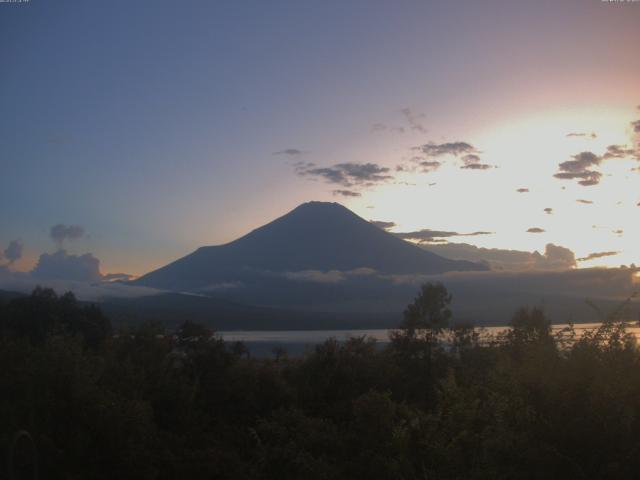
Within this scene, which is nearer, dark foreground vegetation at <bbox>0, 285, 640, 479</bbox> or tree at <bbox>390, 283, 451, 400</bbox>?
dark foreground vegetation at <bbox>0, 285, 640, 479</bbox>

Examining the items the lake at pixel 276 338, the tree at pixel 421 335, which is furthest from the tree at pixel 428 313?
the lake at pixel 276 338

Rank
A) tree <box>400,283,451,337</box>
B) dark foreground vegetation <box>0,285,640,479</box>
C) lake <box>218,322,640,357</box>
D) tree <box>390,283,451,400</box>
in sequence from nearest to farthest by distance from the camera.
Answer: dark foreground vegetation <box>0,285,640,479</box>
tree <box>390,283,451,400</box>
tree <box>400,283,451,337</box>
lake <box>218,322,640,357</box>

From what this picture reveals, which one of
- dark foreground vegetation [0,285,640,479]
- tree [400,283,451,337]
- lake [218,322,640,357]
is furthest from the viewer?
lake [218,322,640,357]

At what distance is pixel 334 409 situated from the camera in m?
21.5

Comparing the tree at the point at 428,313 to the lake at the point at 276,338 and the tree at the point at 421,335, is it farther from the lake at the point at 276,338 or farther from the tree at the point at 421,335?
the lake at the point at 276,338

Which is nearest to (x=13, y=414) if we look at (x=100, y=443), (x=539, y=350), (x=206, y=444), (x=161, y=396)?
(x=100, y=443)

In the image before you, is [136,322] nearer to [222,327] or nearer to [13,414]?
[13,414]

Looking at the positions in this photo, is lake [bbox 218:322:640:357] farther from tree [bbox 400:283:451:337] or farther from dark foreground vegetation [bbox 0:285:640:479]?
dark foreground vegetation [bbox 0:285:640:479]

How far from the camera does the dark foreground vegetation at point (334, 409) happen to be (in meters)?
7.46

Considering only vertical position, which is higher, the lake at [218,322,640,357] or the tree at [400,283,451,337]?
the tree at [400,283,451,337]

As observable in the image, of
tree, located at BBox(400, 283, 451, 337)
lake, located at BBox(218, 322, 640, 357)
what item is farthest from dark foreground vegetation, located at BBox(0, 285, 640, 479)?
lake, located at BBox(218, 322, 640, 357)

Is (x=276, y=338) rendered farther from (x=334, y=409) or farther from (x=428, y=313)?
(x=334, y=409)

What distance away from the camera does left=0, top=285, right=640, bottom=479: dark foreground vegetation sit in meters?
7.46

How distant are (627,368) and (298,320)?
138 metres
